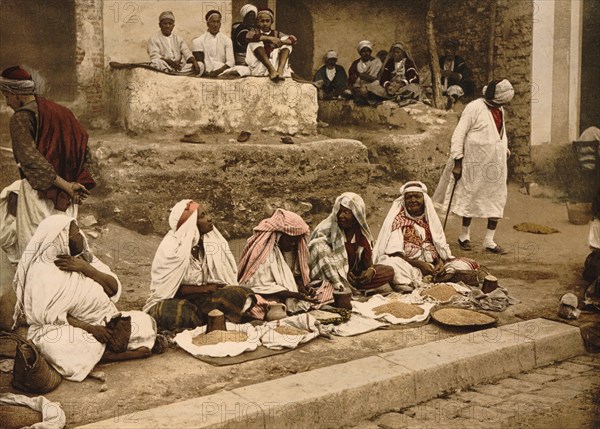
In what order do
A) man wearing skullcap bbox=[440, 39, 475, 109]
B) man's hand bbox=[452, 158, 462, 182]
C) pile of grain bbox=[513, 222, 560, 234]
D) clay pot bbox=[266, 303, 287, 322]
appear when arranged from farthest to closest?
man wearing skullcap bbox=[440, 39, 475, 109] < pile of grain bbox=[513, 222, 560, 234] < man's hand bbox=[452, 158, 462, 182] < clay pot bbox=[266, 303, 287, 322]

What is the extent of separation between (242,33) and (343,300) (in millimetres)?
4514

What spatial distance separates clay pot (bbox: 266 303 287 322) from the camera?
571 centimetres

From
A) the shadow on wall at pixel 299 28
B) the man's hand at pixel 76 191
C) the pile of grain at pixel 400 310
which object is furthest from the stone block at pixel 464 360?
the shadow on wall at pixel 299 28

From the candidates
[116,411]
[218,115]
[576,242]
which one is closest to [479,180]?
[576,242]

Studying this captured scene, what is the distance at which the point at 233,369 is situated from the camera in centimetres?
489

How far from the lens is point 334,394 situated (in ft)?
14.7

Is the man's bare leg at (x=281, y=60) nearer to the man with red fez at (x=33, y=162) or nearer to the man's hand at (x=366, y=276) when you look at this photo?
the man's hand at (x=366, y=276)

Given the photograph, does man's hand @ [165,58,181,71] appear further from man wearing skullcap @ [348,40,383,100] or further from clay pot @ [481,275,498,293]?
clay pot @ [481,275,498,293]

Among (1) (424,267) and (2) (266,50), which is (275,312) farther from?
(2) (266,50)

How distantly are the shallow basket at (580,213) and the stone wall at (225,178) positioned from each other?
8.73 feet

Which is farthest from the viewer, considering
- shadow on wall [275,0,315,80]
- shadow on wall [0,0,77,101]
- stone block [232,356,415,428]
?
shadow on wall [275,0,315,80]

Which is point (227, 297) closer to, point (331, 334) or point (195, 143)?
point (331, 334)

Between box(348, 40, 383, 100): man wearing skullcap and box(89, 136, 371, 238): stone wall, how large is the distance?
2516 mm

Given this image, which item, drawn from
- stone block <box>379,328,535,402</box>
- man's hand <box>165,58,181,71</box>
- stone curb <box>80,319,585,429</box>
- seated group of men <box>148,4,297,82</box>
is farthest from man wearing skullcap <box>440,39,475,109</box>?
stone block <box>379,328,535,402</box>
